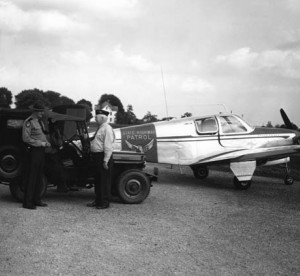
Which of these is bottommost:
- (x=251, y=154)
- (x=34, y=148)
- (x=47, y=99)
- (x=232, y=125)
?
(x=251, y=154)

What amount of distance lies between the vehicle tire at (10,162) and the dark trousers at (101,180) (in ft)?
4.52

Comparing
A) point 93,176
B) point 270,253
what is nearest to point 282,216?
point 270,253

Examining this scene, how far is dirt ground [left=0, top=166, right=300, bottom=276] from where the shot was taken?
14.7ft

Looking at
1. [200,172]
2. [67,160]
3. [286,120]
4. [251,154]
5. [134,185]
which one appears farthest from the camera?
[286,120]

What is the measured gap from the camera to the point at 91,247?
5109 mm

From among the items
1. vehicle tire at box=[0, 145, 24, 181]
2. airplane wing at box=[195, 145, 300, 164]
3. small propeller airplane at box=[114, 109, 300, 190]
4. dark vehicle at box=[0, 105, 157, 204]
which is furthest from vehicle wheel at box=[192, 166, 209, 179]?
vehicle tire at box=[0, 145, 24, 181]

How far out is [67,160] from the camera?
8203 millimetres

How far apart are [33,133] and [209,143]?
5.46 meters

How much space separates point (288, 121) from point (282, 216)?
279 inches

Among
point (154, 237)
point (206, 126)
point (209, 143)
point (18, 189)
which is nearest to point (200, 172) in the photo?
point (209, 143)

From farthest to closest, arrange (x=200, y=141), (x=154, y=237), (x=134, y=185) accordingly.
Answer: (x=200, y=141), (x=134, y=185), (x=154, y=237)

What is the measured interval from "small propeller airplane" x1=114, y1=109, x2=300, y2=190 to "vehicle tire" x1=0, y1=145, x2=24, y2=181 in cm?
387

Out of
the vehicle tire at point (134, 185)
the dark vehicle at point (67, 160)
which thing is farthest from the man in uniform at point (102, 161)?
the vehicle tire at point (134, 185)

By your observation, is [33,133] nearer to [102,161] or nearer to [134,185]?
[102,161]
